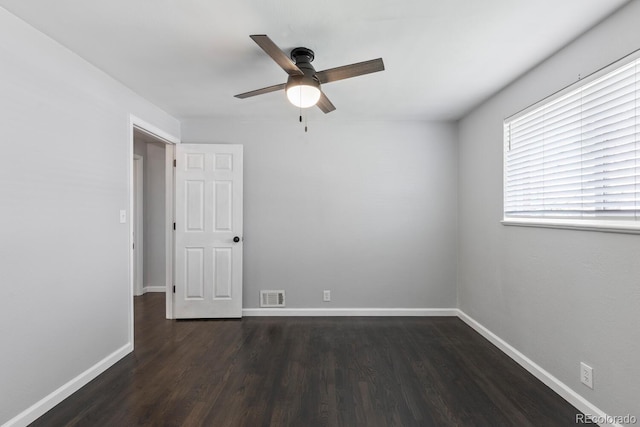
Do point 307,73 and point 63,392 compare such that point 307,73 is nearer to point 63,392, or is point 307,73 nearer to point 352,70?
point 352,70

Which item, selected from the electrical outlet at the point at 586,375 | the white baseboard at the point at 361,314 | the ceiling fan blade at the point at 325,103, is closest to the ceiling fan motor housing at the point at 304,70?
the ceiling fan blade at the point at 325,103

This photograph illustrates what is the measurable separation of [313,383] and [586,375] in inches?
70.9

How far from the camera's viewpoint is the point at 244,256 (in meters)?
3.97

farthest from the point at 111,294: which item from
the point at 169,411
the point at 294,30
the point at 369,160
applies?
the point at 369,160

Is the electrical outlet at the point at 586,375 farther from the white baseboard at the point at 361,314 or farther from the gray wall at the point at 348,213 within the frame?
the gray wall at the point at 348,213

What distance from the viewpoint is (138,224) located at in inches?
195

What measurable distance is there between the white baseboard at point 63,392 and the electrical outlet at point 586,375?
3.47m

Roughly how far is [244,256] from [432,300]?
2451mm

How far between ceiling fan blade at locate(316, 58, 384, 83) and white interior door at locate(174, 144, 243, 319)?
2.05m

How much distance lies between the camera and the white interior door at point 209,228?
12.5 ft

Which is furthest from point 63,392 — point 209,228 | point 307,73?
point 307,73

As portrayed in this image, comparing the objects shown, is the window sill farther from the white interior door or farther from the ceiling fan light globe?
the white interior door

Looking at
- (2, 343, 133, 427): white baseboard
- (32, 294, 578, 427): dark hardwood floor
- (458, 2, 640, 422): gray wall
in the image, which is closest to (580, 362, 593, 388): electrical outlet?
(458, 2, 640, 422): gray wall

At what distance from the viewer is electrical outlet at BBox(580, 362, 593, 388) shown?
6.42ft
